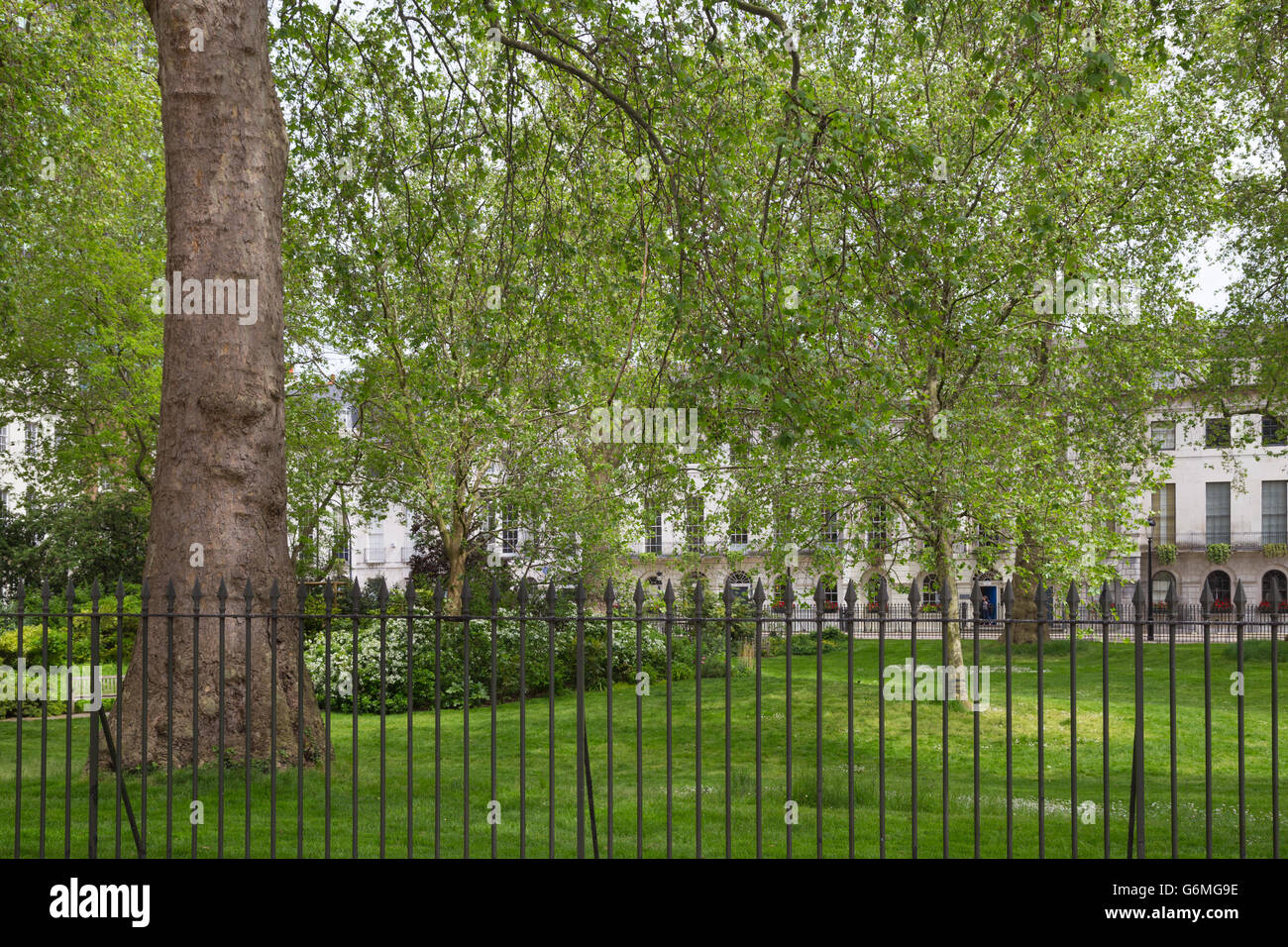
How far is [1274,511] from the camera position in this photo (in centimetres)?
4816

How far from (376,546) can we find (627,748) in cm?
4256

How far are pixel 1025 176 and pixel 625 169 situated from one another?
21.9ft

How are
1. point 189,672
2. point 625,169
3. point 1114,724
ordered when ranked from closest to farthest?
point 189,672 < point 625,169 < point 1114,724

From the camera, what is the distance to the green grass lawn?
7852 millimetres

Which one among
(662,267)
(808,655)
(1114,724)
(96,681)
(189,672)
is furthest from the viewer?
(808,655)

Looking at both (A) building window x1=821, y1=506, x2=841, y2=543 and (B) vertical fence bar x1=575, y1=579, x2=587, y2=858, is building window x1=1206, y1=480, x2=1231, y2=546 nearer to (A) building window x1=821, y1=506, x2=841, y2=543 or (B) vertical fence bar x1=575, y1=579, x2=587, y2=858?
(A) building window x1=821, y1=506, x2=841, y2=543

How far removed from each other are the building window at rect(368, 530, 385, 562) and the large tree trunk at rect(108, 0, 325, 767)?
46.4 m

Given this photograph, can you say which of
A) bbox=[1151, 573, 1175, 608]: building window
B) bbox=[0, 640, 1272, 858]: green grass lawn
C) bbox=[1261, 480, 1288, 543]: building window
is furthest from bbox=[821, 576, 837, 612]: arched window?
bbox=[1261, 480, 1288, 543]: building window

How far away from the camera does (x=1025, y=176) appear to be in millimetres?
16328

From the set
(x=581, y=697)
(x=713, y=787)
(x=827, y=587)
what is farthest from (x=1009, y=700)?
(x=713, y=787)

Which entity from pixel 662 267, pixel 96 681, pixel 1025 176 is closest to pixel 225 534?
pixel 96 681

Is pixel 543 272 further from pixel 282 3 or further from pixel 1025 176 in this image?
pixel 1025 176

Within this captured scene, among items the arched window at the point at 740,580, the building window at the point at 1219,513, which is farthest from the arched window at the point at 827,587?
the building window at the point at 1219,513
